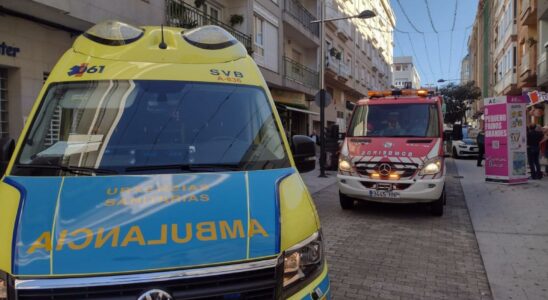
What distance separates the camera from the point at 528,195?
32.3 ft

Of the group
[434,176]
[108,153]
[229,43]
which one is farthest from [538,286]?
[108,153]

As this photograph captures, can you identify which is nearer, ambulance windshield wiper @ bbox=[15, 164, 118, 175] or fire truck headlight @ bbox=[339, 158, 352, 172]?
ambulance windshield wiper @ bbox=[15, 164, 118, 175]

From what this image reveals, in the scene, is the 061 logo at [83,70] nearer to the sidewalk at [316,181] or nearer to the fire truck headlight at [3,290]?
the fire truck headlight at [3,290]

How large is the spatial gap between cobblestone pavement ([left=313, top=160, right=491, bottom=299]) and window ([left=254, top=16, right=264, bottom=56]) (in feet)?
35.6

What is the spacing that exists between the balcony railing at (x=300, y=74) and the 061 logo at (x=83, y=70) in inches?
684

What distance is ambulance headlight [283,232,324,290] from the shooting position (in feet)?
7.30

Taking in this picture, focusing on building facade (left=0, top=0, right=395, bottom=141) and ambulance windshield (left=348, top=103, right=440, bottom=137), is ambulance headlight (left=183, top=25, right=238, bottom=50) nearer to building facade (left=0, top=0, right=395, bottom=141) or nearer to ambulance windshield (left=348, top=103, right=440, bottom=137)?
ambulance windshield (left=348, top=103, right=440, bottom=137)

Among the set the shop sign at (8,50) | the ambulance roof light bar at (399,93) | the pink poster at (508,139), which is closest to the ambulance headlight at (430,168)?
the ambulance roof light bar at (399,93)

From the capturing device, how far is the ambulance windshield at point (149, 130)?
8.96 feet

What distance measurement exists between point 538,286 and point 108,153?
14.4ft

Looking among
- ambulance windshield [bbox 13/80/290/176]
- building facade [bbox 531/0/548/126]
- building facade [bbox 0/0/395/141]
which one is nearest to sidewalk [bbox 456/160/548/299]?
ambulance windshield [bbox 13/80/290/176]

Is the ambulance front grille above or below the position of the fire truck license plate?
above

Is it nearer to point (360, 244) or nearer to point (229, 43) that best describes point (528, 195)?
point (360, 244)

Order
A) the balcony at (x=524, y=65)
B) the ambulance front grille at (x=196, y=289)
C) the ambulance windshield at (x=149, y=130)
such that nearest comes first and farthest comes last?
the ambulance front grille at (x=196, y=289) < the ambulance windshield at (x=149, y=130) < the balcony at (x=524, y=65)
